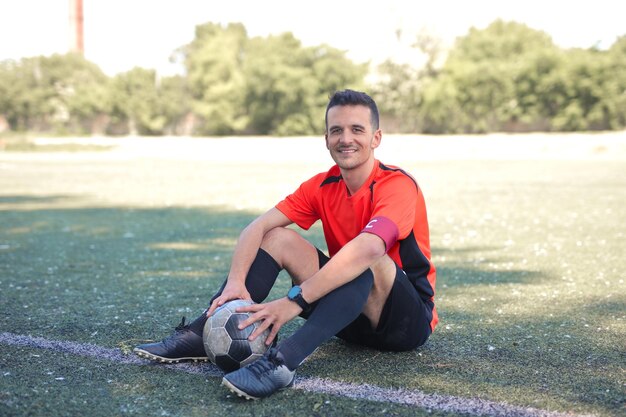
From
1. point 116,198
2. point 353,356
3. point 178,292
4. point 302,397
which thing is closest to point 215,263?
point 178,292

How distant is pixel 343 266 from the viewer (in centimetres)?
375

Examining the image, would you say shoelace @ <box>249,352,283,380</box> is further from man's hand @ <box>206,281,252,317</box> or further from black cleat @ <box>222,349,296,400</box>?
man's hand @ <box>206,281,252,317</box>

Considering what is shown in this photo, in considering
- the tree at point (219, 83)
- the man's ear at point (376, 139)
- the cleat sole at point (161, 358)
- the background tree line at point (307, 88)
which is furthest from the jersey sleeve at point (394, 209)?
the tree at point (219, 83)

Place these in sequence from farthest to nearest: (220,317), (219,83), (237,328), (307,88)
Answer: (219,83) → (307,88) → (220,317) → (237,328)

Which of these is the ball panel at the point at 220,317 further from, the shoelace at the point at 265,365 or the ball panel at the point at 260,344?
the shoelace at the point at 265,365

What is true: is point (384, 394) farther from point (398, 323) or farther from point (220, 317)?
point (220, 317)

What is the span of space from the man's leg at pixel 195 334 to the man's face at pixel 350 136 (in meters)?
0.78

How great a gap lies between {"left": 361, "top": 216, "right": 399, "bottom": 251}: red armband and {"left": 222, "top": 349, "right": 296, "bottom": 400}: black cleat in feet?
2.76

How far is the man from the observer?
376cm

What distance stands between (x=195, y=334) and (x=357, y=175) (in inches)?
55.0

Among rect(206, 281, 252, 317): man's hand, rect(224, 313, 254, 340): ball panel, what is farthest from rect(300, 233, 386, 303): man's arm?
rect(206, 281, 252, 317): man's hand

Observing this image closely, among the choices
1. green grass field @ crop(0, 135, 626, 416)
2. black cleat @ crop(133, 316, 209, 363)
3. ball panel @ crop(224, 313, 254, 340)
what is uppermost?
ball panel @ crop(224, 313, 254, 340)

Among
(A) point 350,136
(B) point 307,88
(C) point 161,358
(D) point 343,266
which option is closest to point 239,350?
(C) point 161,358

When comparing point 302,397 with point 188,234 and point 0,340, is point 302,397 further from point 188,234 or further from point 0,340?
point 188,234
